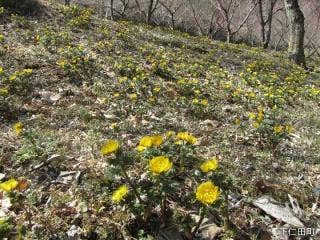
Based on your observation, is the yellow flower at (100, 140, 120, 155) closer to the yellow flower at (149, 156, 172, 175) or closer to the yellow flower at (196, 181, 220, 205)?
the yellow flower at (149, 156, 172, 175)

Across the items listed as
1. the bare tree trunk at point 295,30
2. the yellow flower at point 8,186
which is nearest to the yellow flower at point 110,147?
the yellow flower at point 8,186

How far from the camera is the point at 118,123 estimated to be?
5812mm

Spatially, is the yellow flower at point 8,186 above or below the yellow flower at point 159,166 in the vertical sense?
below

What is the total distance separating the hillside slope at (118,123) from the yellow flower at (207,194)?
0.81 m

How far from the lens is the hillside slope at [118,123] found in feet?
12.1

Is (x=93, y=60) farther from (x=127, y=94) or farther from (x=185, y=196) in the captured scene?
(x=185, y=196)

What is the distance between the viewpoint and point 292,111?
759cm

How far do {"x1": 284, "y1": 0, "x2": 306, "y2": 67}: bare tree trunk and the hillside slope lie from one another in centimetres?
215

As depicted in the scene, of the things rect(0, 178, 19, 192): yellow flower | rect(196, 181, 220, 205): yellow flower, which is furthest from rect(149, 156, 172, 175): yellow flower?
rect(0, 178, 19, 192): yellow flower

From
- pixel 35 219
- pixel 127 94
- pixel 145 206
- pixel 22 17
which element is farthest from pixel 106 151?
pixel 22 17

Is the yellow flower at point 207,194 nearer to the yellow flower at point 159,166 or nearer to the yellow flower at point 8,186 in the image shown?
the yellow flower at point 159,166

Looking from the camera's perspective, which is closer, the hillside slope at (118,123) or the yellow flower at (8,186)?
the yellow flower at (8,186)

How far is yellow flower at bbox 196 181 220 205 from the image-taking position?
279 centimetres

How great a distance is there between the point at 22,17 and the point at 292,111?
725 centimetres
